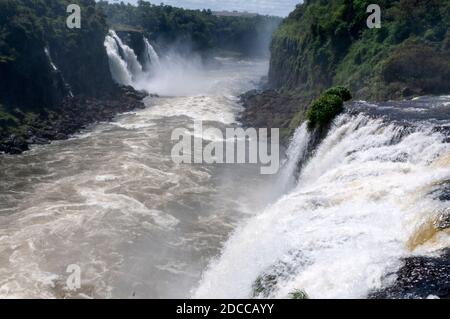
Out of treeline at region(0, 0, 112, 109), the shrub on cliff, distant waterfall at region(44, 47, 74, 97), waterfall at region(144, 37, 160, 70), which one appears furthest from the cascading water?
the shrub on cliff

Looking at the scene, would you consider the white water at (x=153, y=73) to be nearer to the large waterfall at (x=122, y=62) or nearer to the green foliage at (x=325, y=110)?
the large waterfall at (x=122, y=62)

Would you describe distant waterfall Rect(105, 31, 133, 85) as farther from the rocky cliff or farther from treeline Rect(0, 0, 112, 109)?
the rocky cliff

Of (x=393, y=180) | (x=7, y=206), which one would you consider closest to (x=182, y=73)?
(x=7, y=206)

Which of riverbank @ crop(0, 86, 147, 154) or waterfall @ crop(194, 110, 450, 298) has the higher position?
waterfall @ crop(194, 110, 450, 298)

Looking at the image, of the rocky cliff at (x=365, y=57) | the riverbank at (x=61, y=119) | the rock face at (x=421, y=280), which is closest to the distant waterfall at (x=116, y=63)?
the riverbank at (x=61, y=119)

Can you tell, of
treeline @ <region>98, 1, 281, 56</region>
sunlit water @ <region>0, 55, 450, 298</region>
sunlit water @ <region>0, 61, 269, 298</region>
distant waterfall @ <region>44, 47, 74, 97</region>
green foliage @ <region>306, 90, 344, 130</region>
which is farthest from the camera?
treeline @ <region>98, 1, 281, 56</region>

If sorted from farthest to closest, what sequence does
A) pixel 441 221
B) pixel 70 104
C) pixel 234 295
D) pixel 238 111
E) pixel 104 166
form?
pixel 238 111, pixel 70 104, pixel 104 166, pixel 234 295, pixel 441 221

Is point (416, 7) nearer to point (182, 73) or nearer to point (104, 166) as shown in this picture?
point (104, 166)
